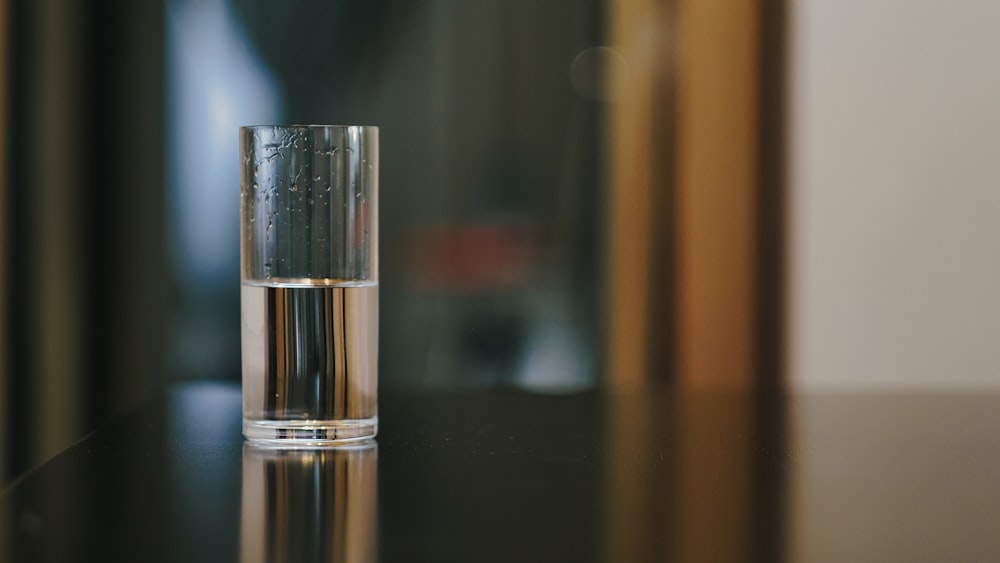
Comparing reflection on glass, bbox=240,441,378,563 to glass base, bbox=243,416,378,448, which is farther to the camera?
glass base, bbox=243,416,378,448

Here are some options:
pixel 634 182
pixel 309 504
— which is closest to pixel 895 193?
pixel 634 182

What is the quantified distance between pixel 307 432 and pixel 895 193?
1.68 meters

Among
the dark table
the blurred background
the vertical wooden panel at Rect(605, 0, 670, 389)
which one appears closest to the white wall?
the blurred background

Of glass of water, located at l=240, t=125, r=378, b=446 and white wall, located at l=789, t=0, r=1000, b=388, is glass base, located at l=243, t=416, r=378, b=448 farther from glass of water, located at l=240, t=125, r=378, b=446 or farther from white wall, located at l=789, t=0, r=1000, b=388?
white wall, located at l=789, t=0, r=1000, b=388

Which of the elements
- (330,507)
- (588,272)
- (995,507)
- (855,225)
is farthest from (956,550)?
(855,225)

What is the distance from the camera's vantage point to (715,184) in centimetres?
216

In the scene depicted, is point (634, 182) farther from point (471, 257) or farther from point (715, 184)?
point (471, 257)

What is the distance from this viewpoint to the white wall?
2225mm

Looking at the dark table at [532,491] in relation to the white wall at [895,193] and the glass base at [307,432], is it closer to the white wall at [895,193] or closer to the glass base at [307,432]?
the glass base at [307,432]

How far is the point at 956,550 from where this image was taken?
521 mm

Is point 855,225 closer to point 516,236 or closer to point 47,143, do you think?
point 516,236

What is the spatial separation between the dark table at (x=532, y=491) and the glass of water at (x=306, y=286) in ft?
0.11

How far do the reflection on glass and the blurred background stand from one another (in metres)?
1.31

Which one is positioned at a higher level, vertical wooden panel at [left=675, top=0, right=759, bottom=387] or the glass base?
vertical wooden panel at [left=675, top=0, right=759, bottom=387]
